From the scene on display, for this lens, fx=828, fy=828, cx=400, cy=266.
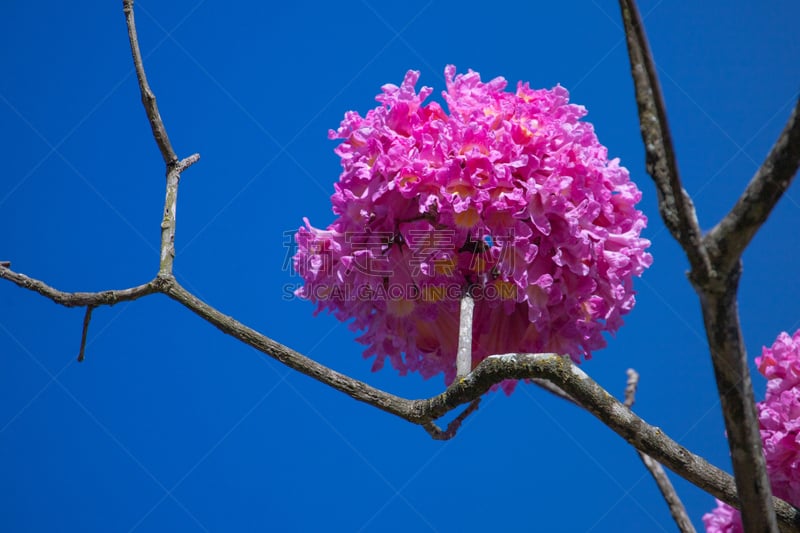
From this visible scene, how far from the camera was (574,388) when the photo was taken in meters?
1.07

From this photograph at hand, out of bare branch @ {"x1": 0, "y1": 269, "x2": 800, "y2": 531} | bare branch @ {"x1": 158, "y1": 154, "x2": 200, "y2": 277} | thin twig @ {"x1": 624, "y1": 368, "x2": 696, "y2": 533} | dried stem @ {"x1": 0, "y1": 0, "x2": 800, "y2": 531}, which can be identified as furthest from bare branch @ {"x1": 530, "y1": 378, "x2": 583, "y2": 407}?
bare branch @ {"x1": 158, "y1": 154, "x2": 200, "y2": 277}

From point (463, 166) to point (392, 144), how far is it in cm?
13

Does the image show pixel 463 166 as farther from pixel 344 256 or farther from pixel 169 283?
pixel 169 283

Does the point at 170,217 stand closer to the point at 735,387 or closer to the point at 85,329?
the point at 85,329

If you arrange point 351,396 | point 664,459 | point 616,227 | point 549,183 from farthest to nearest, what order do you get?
point 616,227 → point 549,183 → point 351,396 → point 664,459

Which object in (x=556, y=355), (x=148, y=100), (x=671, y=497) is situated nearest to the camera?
(x=556, y=355)

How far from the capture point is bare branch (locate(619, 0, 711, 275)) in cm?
83

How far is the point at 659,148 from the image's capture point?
33.5 inches

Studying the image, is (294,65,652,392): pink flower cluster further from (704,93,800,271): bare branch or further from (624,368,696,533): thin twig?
(704,93,800,271): bare branch

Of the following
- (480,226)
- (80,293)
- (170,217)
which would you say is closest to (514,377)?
(480,226)

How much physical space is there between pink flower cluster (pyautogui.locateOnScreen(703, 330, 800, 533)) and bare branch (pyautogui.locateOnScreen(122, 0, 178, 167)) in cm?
124

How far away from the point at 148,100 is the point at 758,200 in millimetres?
1122

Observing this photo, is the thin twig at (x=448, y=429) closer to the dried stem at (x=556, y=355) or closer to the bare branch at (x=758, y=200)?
the dried stem at (x=556, y=355)

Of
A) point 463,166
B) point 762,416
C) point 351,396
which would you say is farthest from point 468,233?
point 762,416
